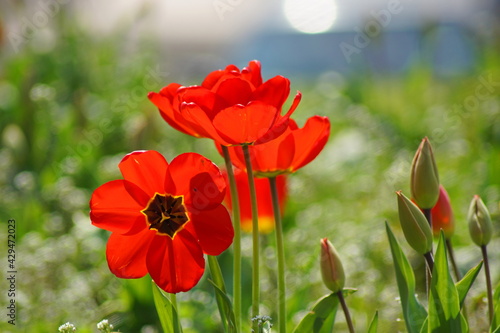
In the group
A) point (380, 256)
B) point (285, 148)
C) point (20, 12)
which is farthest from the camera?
point (20, 12)

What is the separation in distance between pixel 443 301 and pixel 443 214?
22 centimetres

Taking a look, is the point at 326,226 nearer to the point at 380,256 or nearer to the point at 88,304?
the point at 380,256

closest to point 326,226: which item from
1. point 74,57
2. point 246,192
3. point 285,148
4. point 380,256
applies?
point 380,256

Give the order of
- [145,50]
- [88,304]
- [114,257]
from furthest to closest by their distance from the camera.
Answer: [145,50] → [88,304] → [114,257]

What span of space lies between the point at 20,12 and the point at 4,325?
7.01 feet

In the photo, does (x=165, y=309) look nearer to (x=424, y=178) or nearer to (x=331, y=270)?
(x=331, y=270)

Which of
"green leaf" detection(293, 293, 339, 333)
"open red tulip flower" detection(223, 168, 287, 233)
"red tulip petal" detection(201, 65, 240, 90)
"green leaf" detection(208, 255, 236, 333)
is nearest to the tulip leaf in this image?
"green leaf" detection(293, 293, 339, 333)

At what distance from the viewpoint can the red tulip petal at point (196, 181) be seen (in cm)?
88

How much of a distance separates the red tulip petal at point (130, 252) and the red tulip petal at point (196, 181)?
0.07 m

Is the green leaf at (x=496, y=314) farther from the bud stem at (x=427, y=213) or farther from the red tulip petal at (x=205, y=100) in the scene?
the red tulip petal at (x=205, y=100)

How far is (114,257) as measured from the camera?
2.95ft

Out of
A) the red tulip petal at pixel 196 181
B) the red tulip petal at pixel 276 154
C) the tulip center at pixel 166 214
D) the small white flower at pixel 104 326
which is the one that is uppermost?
the red tulip petal at pixel 276 154

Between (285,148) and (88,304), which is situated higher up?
(285,148)

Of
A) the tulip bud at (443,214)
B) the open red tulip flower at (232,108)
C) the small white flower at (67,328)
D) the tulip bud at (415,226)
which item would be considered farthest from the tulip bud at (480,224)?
the small white flower at (67,328)
